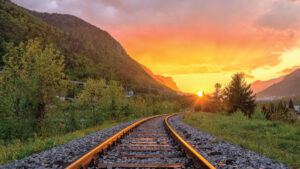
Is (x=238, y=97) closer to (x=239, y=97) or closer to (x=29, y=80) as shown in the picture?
(x=239, y=97)

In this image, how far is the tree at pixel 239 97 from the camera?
26484 millimetres

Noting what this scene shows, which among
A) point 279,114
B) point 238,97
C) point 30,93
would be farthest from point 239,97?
point 30,93

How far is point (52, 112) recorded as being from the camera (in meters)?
14.3

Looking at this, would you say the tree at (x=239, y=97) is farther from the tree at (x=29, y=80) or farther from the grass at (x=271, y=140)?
the tree at (x=29, y=80)

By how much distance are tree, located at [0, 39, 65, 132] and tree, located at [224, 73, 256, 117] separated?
22.6 metres

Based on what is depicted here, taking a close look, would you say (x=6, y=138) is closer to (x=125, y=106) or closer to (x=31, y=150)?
(x=31, y=150)

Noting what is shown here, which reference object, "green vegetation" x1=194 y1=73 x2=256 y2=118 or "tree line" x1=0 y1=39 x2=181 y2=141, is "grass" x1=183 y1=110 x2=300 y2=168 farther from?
"green vegetation" x1=194 y1=73 x2=256 y2=118

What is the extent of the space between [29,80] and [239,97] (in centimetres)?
2485

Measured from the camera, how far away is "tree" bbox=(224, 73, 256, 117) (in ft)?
86.9

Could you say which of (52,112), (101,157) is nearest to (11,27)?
(52,112)

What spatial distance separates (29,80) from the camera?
507 inches

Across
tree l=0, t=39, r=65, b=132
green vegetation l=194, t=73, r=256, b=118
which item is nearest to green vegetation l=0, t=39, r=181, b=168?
tree l=0, t=39, r=65, b=132

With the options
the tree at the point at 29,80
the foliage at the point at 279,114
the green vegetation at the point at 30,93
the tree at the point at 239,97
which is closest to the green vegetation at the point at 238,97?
the tree at the point at 239,97

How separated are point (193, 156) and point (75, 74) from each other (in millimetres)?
90975
